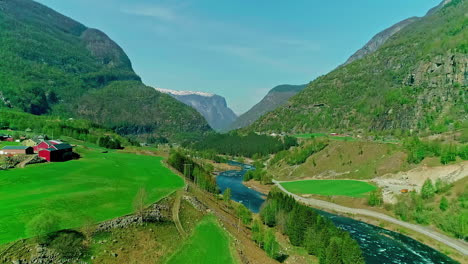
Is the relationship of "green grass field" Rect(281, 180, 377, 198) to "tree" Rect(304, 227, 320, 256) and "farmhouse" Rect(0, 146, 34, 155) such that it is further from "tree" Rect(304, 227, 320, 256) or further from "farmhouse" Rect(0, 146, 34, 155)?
"farmhouse" Rect(0, 146, 34, 155)

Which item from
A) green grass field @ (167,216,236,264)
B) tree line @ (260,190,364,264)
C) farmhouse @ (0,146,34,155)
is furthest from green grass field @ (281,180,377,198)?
farmhouse @ (0,146,34,155)

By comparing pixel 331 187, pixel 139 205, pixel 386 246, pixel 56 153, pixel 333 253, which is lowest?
pixel 386 246

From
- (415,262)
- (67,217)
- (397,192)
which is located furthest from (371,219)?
(67,217)

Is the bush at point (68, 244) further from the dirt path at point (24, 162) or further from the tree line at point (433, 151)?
the tree line at point (433, 151)

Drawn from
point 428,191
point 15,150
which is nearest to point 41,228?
point 15,150

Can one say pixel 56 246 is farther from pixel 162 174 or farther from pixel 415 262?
pixel 415 262

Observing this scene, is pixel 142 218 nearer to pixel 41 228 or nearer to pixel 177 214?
pixel 177 214
